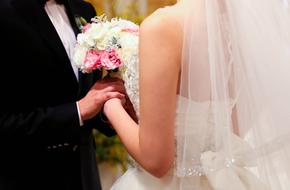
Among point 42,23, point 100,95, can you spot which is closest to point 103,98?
point 100,95

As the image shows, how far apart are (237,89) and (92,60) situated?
511mm

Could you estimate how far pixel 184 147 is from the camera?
1.17 metres

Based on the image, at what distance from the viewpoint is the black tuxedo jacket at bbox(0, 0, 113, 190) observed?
151 centimetres

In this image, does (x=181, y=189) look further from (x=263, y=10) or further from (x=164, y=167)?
(x=263, y=10)

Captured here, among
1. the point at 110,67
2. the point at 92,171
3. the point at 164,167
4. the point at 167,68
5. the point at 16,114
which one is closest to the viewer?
the point at 167,68

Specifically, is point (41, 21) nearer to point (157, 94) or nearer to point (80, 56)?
point (80, 56)

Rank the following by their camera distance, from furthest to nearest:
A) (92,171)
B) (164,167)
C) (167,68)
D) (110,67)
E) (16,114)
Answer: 1. (92,171)
2. (16,114)
3. (110,67)
4. (164,167)
5. (167,68)

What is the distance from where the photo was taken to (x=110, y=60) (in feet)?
4.62

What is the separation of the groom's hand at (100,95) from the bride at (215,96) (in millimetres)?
204

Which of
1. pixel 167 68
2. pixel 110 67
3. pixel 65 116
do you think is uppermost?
pixel 167 68

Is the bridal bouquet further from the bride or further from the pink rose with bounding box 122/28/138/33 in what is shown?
the bride

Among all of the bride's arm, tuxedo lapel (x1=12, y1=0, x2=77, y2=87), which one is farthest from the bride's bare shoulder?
tuxedo lapel (x1=12, y1=0, x2=77, y2=87)

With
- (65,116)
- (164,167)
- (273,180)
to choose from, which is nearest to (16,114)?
(65,116)

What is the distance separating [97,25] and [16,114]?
439 millimetres
